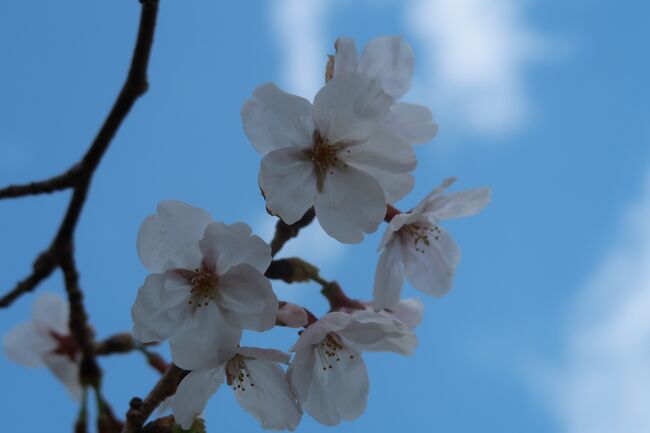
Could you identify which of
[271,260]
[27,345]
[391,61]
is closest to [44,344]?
[27,345]

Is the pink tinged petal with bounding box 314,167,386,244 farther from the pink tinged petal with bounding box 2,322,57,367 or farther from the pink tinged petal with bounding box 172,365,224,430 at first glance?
the pink tinged petal with bounding box 2,322,57,367

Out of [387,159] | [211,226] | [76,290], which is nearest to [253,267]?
[211,226]

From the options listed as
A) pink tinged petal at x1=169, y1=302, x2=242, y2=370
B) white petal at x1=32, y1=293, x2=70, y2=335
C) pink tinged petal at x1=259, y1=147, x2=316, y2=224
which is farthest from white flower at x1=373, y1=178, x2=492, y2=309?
white petal at x1=32, y1=293, x2=70, y2=335

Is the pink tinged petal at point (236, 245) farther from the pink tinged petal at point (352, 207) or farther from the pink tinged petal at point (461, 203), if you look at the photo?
the pink tinged petal at point (461, 203)

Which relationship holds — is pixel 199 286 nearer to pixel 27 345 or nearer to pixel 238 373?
pixel 238 373

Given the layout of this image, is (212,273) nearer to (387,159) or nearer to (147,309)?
(147,309)

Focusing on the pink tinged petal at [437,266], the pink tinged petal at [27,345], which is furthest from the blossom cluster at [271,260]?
the pink tinged petal at [27,345]
